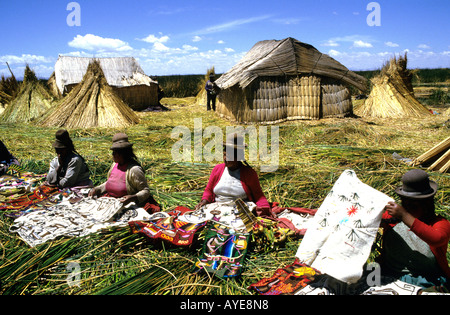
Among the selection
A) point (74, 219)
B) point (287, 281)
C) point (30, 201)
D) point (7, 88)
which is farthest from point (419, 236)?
point (7, 88)

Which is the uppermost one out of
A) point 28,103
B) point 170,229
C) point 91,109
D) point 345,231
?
point 28,103

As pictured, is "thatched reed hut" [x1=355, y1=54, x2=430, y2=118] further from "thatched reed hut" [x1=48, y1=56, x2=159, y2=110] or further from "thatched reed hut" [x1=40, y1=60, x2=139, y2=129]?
"thatched reed hut" [x1=48, y1=56, x2=159, y2=110]

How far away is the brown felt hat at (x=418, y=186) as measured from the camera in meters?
1.81

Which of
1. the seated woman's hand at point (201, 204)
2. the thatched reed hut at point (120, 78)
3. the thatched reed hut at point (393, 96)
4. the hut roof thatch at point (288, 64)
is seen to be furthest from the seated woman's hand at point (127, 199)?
the thatched reed hut at point (120, 78)

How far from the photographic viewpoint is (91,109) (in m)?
9.27

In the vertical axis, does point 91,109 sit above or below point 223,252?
above

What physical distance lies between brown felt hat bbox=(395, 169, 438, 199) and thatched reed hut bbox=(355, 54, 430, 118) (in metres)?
9.72

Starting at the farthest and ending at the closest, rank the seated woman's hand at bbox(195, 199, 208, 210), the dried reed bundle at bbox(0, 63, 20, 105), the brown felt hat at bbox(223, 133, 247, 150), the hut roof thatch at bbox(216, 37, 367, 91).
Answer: the dried reed bundle at bbox(0, 63, 20, 105), the hut roof thatch at bbox(216, 37, 367, 91), the seated woman's hand at bbox(195, 199, 208, 210), the brown felt hat at bbox(223, 133, 247, 150)

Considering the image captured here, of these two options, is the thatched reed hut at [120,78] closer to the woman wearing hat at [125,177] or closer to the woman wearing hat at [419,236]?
the woman wearing hat at [125,177]

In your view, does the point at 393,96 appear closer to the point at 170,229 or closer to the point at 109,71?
the point at 170,229

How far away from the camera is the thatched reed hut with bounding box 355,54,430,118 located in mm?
10727

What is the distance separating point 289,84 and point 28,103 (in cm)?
802

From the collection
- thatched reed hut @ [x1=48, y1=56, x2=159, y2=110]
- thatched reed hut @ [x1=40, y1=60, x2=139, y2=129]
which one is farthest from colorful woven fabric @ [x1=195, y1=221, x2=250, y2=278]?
thatched reed hut @ [x1=48, y1=56, x2=159, y2=110]
